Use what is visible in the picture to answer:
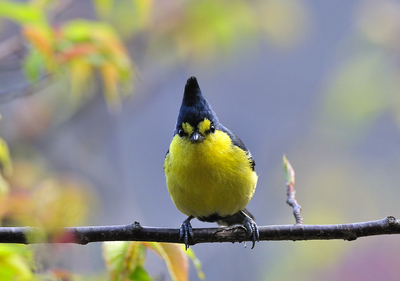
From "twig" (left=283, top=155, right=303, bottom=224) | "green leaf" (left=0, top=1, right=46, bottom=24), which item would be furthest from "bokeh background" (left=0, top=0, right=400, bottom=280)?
"twig" (left=283, top=155, right=303, bottom=224)

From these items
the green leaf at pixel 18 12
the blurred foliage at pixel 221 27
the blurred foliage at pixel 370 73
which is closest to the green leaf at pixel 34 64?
the green leaf at pixel 18 12

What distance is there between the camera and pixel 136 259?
2455 mm

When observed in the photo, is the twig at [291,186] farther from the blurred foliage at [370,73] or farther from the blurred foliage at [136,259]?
the blurred foliage at [370,73]

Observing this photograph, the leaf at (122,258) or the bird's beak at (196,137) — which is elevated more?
the bird's beak at (196,137)

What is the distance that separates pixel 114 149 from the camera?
694 centimetres

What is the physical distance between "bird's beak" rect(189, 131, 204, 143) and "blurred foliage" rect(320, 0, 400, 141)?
253 centimetres

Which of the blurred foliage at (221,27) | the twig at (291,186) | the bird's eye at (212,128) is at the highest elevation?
the blurred foliage at (221,27)

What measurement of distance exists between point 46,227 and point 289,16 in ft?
17.5

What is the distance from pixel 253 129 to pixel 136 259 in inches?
235

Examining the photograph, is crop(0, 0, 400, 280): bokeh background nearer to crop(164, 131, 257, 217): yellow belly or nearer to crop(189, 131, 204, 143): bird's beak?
crop(164, 131, 257, 217): yellow belly

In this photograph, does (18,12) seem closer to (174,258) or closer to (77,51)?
(77,51)

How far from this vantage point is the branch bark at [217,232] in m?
2.47

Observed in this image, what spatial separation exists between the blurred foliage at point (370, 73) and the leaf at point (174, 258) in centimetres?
331

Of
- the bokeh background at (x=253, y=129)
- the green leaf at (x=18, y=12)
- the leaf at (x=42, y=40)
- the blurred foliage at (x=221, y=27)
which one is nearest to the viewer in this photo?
the green leaf at (x=18, y=12)
